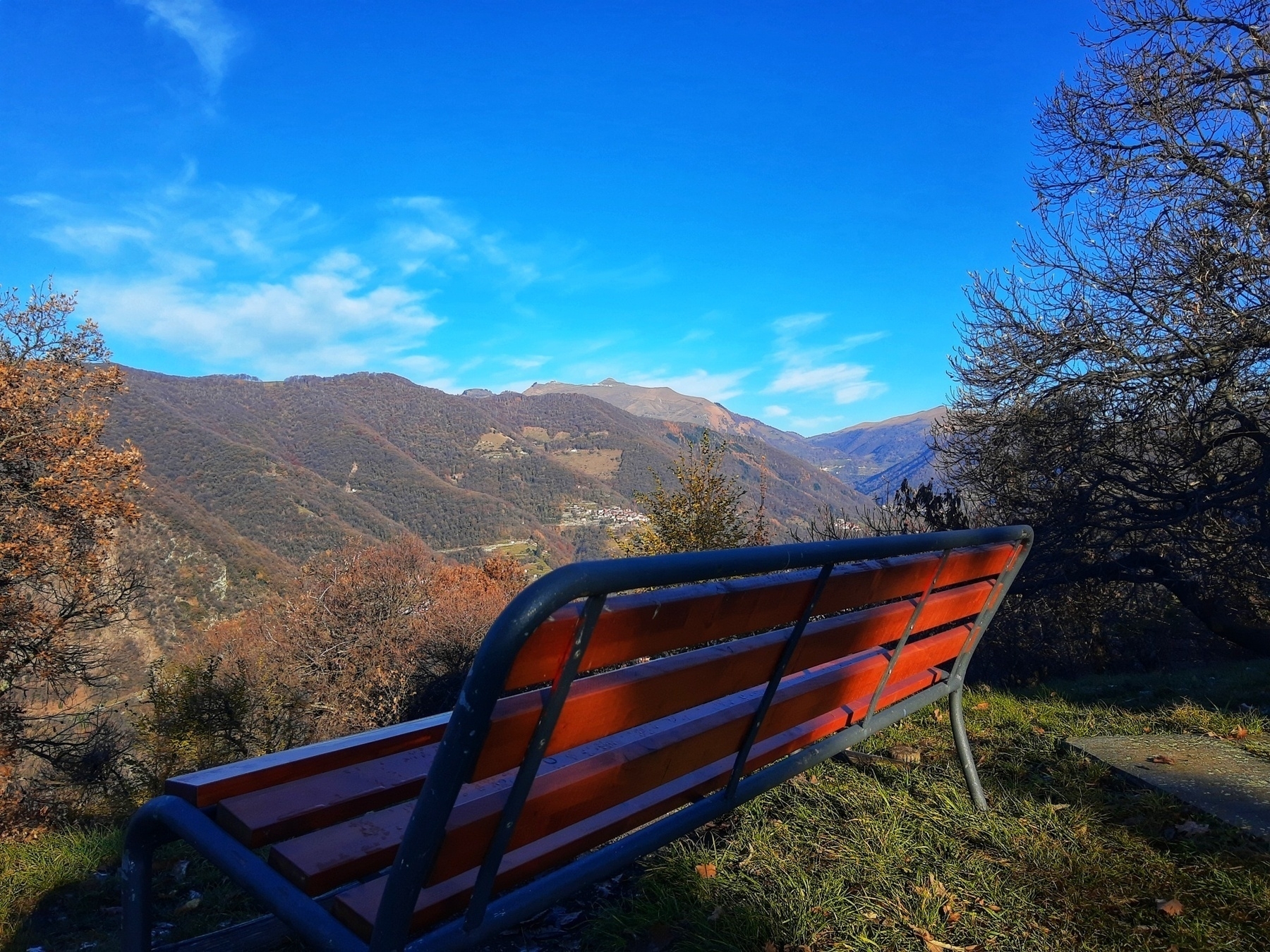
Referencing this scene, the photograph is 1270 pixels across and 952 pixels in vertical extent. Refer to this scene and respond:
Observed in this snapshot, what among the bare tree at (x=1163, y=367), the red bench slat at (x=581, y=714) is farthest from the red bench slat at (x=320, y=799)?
the bare tree at (x=1163, y=367)

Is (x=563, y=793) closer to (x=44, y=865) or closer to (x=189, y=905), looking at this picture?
(x=189, y=905)

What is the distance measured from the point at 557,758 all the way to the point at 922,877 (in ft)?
3.94

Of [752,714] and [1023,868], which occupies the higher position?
[752,714]

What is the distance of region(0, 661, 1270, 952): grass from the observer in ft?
5.85

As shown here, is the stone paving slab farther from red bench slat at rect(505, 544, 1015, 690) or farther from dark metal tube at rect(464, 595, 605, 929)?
dark metal tube at rect(464, 595, 605, 929)

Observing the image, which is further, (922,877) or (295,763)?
(922,877)

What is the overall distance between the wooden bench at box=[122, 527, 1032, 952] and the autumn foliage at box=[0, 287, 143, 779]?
14.6 m

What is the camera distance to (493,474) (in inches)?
5453

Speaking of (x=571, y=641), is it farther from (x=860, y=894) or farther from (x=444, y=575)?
(x=444, y=575)

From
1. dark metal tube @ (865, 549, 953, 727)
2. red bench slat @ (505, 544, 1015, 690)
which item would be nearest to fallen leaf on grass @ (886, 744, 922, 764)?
dark metal tube @ (865, 549, 953, 727)

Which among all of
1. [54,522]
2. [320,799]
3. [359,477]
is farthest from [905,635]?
[359,477]

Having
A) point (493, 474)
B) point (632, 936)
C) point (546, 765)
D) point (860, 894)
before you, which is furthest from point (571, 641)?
point (493, 474)

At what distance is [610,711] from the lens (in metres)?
1.07

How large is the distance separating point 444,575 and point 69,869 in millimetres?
39147
